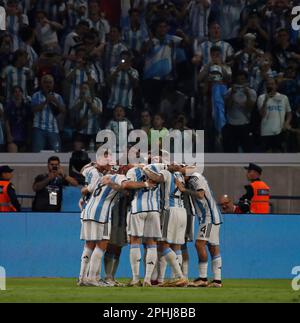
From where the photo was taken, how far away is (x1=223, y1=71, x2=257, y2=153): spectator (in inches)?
960

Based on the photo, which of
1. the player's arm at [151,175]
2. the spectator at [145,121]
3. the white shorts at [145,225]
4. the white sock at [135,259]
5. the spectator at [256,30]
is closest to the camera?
the player's arm at [151,175]

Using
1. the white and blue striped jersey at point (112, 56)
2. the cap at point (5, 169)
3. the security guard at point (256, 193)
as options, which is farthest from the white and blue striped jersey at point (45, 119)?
the security guard at point (256, 193)

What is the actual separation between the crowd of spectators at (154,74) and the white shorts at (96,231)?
4.35 m

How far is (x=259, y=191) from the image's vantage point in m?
22.7

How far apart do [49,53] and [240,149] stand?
3.81 m

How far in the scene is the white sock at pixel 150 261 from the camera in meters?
19.6

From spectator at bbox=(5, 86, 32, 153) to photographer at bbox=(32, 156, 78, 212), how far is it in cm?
177

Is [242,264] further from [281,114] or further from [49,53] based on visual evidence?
[49,53]

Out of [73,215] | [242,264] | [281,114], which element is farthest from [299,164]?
[73,215]

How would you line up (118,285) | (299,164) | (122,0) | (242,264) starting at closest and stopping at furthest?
(118,285), (242,264), (299,164), (122,0)

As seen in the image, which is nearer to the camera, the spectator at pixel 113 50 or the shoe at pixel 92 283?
the shoe at pixel 92 283

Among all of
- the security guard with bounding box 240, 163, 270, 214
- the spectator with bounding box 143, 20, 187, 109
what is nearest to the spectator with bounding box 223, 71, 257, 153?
the spectator with bounding box 143, 20, 187, 109

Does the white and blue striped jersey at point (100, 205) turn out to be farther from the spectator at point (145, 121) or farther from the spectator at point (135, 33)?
the spectator at point (135, 33)

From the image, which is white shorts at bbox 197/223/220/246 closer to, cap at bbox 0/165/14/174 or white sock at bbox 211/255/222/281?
white sock at bbox 211/255/222/281
